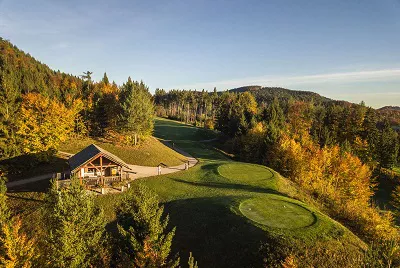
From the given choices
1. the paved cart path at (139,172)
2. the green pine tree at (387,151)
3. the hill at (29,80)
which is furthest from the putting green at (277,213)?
the green pine tree at (387,151)

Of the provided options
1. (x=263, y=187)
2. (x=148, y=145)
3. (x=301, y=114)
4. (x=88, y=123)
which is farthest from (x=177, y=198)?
(x=301, y=114)

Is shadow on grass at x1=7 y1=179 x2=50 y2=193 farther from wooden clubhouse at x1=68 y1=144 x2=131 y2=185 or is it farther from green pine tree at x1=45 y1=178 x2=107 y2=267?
green pine tree at x1=45 y1=178 x2=107 y2=267

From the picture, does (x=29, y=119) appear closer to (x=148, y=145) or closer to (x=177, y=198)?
(x=148, y=145)

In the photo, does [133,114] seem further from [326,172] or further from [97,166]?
[326,172]

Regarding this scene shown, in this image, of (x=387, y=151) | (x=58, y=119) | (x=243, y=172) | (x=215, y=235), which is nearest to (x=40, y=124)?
(x=58, y=119)

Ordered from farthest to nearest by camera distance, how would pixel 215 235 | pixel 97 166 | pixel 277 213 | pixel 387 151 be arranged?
pixel 387 151, pixel 97 166, pixel 277 213, pixel 215 235

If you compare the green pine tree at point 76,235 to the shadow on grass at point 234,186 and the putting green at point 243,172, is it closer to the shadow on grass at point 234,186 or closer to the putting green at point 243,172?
the shadow on grass at point 234,186
